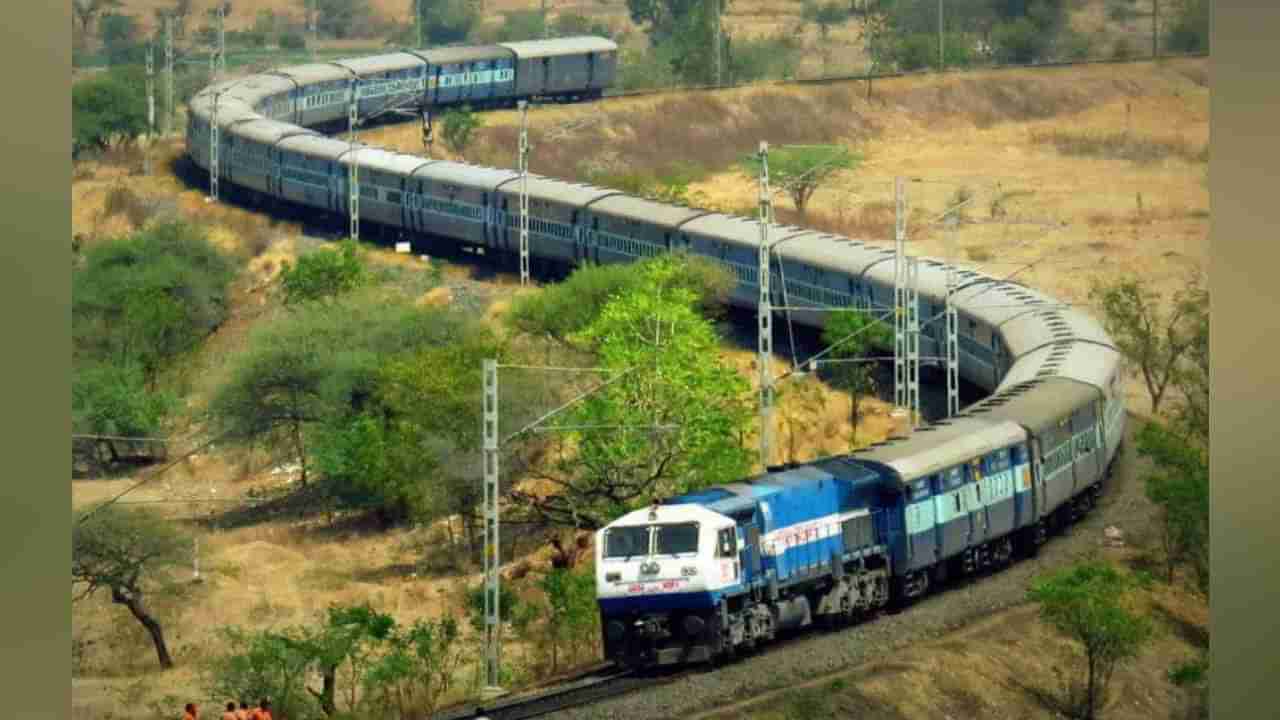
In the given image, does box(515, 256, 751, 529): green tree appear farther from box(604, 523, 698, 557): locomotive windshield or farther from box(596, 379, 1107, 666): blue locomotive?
box(604, 523, 698, 557): locomotive windshield

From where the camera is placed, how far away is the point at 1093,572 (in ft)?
86.7

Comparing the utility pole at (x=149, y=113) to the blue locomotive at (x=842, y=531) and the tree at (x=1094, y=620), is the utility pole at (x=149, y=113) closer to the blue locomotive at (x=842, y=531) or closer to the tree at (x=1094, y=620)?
the blue locomotive at (x=842, y=531)

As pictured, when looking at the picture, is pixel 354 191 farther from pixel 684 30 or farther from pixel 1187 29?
pixel 684 30

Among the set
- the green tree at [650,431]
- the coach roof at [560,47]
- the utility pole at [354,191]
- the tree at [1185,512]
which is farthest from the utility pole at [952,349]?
the coach roof at [560,47]

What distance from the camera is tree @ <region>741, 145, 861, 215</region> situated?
59.3 metres

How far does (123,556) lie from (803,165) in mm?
32752

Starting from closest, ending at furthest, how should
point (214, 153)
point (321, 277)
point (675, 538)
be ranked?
point (675, 538) < point (321, 277) < point (214, 153)

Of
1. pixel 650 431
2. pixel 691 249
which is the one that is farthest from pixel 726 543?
pixel 691 249

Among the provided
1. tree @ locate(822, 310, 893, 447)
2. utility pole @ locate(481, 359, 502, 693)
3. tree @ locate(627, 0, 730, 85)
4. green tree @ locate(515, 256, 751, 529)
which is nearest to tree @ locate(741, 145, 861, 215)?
tree @ locate(627, 0, 730, 85)

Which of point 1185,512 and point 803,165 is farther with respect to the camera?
point 803,165

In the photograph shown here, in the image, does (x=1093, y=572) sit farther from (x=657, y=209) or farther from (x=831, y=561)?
(x=657, y=209)

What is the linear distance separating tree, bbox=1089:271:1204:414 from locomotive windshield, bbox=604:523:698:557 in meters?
17.4

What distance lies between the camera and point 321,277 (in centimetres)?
4925
